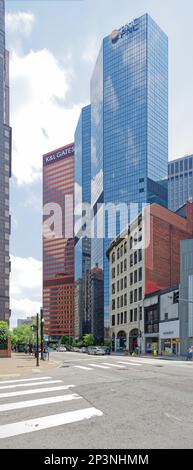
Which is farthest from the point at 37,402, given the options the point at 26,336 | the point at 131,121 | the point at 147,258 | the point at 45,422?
the point at 131,121

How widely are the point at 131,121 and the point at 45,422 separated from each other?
156781 mm

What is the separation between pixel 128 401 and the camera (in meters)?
12.9

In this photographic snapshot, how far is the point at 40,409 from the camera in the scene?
37.8 feet

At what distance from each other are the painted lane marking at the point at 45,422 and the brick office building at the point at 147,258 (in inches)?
2086

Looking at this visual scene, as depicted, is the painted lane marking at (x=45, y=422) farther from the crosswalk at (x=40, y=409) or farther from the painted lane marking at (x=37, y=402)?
the painted lane marking at (x=37, y=402)

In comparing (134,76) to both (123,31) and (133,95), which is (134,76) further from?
(123,31)

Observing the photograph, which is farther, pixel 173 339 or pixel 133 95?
pixel 133 95

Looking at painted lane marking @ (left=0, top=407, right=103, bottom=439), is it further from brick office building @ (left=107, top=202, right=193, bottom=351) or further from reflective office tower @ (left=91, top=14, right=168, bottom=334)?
reflective office tower @ (left=91, top=14, right=168, bottom=334)

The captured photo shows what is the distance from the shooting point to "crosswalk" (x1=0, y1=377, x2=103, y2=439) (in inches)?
373

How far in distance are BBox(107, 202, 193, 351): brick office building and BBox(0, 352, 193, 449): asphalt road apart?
48.5 metres

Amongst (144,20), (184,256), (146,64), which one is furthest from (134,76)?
(184,256)

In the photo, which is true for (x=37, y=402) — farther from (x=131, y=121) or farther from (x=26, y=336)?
(x=131, y=121)

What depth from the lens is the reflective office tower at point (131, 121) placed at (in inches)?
6093
